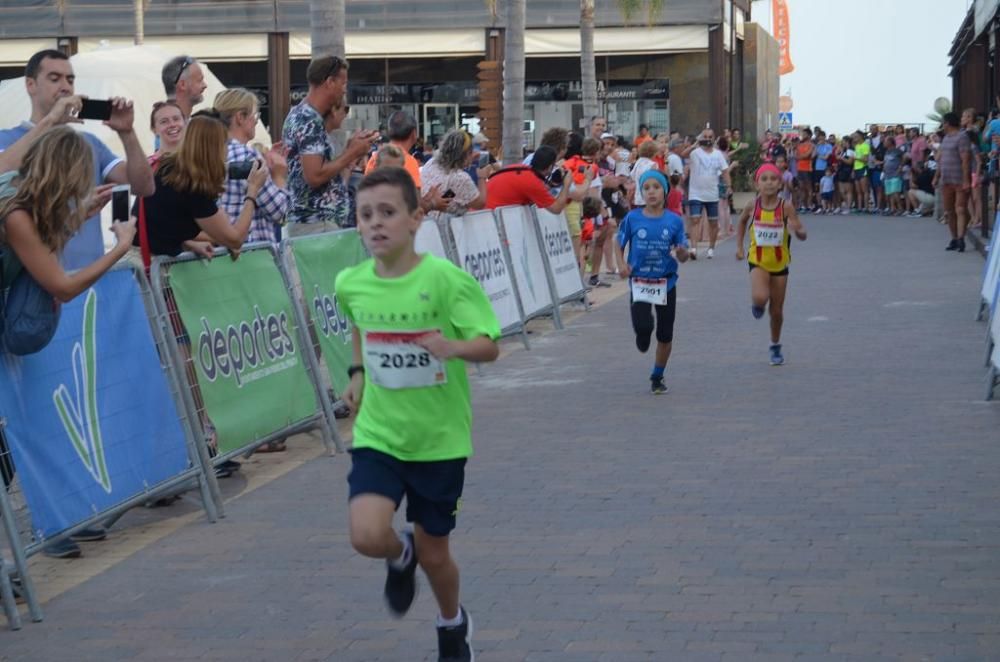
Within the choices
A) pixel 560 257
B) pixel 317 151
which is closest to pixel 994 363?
pixel 317 151

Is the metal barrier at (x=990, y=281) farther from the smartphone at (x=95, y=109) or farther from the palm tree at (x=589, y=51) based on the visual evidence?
the palm tree at (x=589, y=51)

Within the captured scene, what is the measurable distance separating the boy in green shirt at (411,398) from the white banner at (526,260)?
9.23m

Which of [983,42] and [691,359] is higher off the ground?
[983,42]

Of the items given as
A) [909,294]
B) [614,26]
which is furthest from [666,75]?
[909,294]

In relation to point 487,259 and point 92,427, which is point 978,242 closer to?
point 487,259

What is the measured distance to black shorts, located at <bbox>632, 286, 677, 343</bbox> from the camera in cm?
1157

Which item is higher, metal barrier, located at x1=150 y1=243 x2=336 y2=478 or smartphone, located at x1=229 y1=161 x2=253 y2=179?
smartphone, located at x1=229 y1=161 x2=253 y2=179

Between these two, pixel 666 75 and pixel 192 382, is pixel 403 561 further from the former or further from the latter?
pixel 666 75

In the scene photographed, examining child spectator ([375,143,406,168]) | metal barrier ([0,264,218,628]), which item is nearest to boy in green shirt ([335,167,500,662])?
metal barrier ([0,264,218,628])

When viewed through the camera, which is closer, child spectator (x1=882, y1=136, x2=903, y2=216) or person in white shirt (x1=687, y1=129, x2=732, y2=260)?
person in white shirt (x1=687, y1=129, x2=732, y2=260)

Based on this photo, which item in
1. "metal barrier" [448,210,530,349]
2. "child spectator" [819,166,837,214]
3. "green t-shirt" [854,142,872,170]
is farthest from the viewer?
"child spectator" [819,166,837,214]

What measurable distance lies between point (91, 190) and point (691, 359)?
736 centimetres

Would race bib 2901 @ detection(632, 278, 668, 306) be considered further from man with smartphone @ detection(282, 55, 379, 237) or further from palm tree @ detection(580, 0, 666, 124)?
palm tree @ detection(580, 0, 666, 124)

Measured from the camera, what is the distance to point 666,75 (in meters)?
46.3
